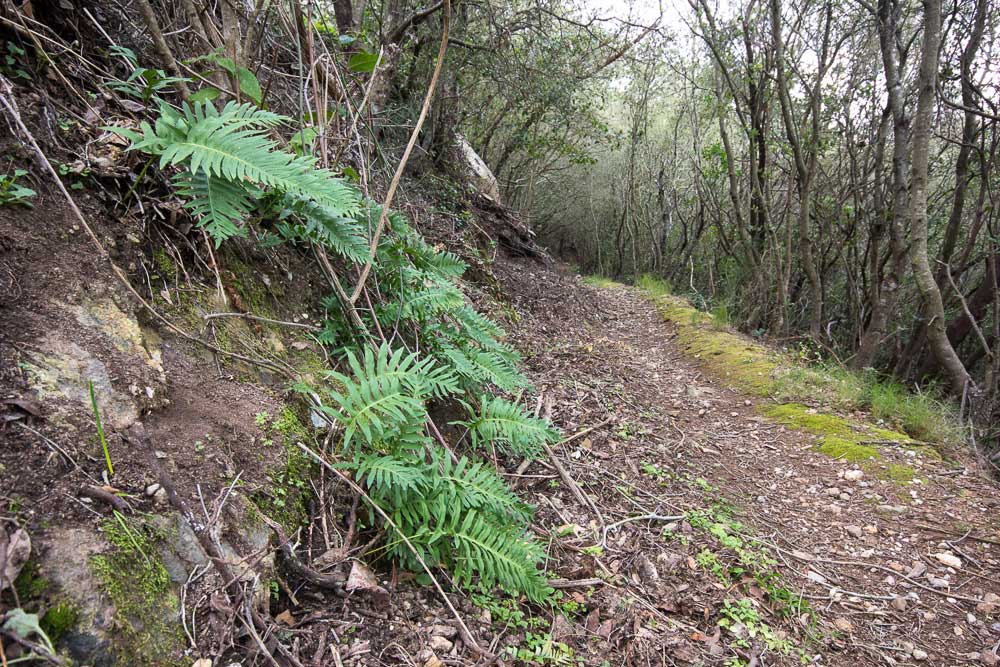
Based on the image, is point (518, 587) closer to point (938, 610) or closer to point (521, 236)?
point (938, 610)

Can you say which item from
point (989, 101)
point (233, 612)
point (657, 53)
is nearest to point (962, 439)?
point (989, 101)

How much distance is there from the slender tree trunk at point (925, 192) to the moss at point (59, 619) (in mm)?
6556

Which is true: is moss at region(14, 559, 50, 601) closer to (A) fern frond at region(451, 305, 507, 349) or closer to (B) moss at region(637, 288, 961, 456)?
(A) fern frond at region(451, 305, 507, 349)

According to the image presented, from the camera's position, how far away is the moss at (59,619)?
39.6 inches

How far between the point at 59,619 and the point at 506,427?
5.96 feet

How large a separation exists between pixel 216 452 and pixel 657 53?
39.3ft

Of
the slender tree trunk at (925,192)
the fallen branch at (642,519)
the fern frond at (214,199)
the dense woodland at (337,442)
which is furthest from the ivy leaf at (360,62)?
the slender tree trunk at (925,192)

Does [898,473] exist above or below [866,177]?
below

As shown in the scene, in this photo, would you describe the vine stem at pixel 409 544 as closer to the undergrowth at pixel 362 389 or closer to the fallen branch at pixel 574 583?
the undergrowth at pixel 362 389

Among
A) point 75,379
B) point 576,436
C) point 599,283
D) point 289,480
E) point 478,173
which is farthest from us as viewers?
point 599,283

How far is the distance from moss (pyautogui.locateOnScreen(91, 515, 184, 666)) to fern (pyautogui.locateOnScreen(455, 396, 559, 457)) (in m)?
1.44

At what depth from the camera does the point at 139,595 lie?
1.18 meters

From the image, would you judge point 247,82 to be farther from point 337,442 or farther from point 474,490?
point 474,490

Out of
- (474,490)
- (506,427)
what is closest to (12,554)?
(474,490)
